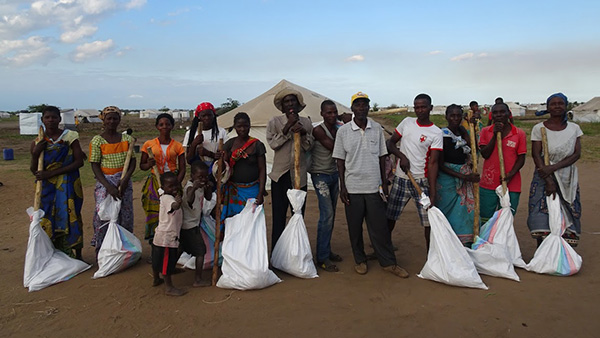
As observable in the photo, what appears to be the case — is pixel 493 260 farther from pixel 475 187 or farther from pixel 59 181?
pixel 59 181

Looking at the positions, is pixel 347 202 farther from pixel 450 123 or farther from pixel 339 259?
pixel 450 123

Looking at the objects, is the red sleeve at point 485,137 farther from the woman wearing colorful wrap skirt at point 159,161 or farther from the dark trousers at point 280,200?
the woman wearing colorful wrap skirt at point 159,161

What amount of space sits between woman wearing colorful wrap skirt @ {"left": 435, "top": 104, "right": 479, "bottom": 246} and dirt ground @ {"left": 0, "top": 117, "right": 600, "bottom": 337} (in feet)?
1.87

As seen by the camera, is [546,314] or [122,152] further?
[122,152]

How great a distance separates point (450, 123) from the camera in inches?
156

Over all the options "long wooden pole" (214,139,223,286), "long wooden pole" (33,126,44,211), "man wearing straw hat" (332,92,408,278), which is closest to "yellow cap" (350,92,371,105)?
"man wearing straw hat" (332,92,408,278)

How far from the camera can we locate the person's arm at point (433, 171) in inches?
146

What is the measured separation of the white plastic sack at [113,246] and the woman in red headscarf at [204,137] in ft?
2.81

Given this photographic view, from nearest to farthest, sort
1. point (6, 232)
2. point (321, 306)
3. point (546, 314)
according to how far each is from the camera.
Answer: point (546, 314) < point (321, 306) < point (6, 232)

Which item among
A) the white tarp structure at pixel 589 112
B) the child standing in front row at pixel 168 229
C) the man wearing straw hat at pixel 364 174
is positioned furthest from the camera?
the white tarp structure at pixel 589 112

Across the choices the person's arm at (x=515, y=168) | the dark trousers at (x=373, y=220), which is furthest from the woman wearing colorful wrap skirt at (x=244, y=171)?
the person's arm at (x=515, y=168)

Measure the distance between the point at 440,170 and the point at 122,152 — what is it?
3044 millimetres

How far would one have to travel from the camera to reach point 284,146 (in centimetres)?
401

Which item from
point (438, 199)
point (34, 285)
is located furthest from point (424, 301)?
point (34, 285)
